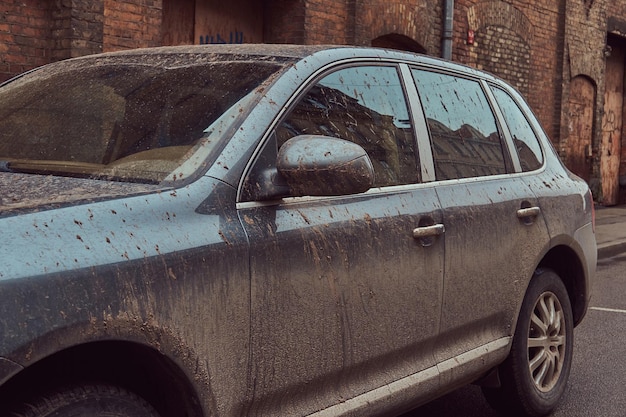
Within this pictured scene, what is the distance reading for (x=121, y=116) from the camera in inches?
131

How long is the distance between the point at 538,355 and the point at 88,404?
9.48ft

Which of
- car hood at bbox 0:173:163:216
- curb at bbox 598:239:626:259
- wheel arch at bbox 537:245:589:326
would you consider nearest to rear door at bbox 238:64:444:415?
car hood at bbox 0:173:163:216

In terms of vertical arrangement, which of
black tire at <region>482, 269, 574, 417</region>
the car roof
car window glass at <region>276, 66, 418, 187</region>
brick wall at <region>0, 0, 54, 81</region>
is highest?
brick wall at <region>0, 0, 54, 81</region>

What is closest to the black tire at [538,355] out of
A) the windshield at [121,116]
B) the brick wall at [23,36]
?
the windshield at [121,116]

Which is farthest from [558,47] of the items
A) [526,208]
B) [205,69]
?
[205,69]

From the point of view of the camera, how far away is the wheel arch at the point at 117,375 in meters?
2.35

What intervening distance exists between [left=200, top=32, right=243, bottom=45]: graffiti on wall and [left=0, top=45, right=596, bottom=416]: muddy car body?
736cm

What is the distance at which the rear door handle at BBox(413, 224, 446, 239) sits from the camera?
144 inches

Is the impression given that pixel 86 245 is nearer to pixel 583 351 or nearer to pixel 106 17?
pixel 583 351

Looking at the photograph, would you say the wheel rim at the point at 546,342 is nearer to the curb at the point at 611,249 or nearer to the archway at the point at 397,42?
the curb at the point at 611,249

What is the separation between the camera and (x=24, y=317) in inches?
87.7

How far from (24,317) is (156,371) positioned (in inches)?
21.1

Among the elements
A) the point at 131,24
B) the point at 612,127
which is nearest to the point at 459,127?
the point at 131,24

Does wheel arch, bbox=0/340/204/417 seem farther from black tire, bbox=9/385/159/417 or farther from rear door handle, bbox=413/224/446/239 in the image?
rear door handle, bbox=413/224/446/239
